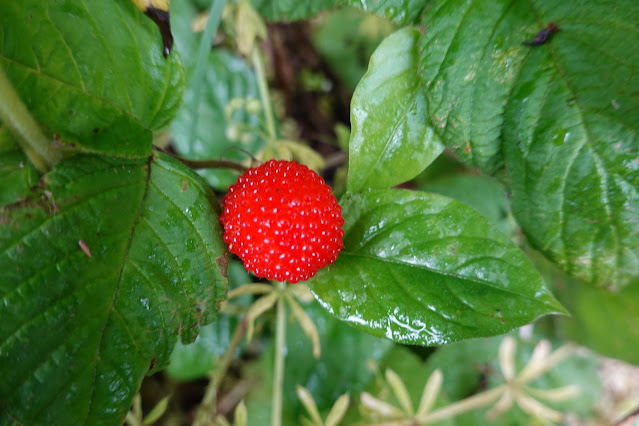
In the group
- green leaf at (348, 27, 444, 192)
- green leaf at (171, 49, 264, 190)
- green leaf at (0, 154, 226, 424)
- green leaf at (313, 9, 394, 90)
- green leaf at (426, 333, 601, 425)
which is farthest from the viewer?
green leaf at (313, 9, 394, 90)

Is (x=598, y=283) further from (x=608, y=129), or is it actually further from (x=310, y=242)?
(x=310, y=242)

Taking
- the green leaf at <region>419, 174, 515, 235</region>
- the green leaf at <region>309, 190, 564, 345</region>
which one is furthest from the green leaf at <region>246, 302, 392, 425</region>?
the green leaf at <region>309, 190, 564, 345</region>

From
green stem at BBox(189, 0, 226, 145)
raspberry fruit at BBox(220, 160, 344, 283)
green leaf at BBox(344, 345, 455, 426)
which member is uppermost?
green stem at BBox(189, 0, 226, 145)

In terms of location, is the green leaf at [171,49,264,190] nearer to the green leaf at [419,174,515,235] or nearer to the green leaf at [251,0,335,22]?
the green leaf at [251,0,335,22]

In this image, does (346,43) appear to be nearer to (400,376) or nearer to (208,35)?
(208,35)

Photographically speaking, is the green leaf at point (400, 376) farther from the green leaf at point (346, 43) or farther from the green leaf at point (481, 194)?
the green leaf at point (346, 43)

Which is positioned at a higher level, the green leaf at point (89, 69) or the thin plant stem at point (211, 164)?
the green leaf at point (89, 69)

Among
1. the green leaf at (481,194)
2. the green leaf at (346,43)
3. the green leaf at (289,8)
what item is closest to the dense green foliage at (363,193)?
the green leaf at (289,8)
